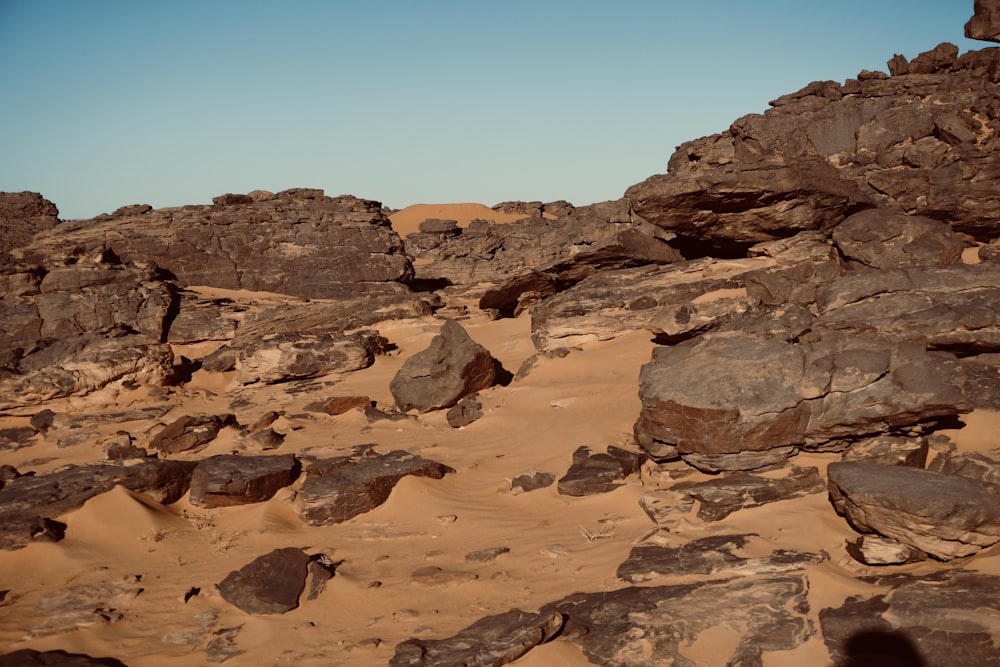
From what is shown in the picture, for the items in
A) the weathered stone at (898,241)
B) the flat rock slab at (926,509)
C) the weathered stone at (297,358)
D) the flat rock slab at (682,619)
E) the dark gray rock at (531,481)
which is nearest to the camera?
the flat rock slab at (682,619)

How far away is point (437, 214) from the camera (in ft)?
162

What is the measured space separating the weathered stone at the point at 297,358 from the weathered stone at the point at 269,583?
528cm

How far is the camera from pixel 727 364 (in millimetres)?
6207

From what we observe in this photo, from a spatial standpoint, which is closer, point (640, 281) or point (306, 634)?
point (306, 634)

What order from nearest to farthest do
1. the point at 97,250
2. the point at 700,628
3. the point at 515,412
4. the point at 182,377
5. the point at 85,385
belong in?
the point at 700,628 → the point at 515,412 → the point at 85,385 → the point at 182,377 → the point at 97,250

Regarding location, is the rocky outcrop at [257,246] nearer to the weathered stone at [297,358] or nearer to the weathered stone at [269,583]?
the weathered stone at [297,358]

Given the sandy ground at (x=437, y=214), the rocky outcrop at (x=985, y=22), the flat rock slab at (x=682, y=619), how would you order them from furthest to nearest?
the sandy ground at (x=437, y=214) → the rocky outcrop at (x=985, y=22) → the flat rock slab at (x=682, y=619)

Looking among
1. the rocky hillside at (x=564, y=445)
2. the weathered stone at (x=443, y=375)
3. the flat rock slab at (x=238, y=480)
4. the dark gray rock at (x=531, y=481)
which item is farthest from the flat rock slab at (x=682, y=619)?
the weathered stone at (x=443, y=375)

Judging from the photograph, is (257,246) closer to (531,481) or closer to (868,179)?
(531,481)

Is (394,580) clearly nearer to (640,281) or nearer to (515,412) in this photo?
(515,412)

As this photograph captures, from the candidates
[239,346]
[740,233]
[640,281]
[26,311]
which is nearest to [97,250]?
[26,311]

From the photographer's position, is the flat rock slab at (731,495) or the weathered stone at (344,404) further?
the weathered stone at (344,404)

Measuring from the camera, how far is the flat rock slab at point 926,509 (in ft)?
13.8

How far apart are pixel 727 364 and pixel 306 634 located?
14.2 ft
